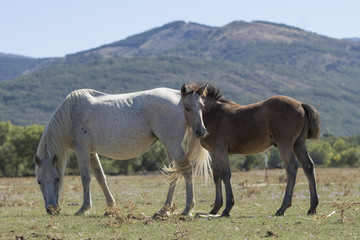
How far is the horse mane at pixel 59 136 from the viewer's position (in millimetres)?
12289

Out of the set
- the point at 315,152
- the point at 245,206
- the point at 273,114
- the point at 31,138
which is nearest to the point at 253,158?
the point at 315,152

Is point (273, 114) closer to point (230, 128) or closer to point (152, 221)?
point (230, 128)

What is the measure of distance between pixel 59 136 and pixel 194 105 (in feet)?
12.3

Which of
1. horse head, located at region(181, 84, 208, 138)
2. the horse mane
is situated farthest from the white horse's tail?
the horse mane

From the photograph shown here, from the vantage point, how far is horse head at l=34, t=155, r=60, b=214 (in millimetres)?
12195

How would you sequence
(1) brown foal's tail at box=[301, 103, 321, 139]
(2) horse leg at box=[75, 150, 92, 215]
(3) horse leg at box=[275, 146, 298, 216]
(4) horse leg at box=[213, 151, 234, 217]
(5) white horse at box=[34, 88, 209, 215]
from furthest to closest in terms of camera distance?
(2) horse leg at box=[75, 150, 92, 215] → (5) white horse at box=[34, 88, 209, 215] → (4) horse leg at box=[213, 151, 234, 217] → (1) brown foal's tail at box=[301, 103, 321, 139] → (3) horse leg at box=[275, 146, 298, 216]

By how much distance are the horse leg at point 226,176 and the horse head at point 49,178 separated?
13.2 ft

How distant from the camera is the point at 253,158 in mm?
50438

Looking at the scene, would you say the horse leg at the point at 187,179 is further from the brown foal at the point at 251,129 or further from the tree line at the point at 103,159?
A: the tree line at the point at 103,159

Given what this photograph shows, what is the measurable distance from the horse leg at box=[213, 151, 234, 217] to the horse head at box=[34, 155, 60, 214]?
13.2 feet

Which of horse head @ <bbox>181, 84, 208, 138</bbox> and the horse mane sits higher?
horse head @ <bbox>181, 84, 208, 138</bbox>

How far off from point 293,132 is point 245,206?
3.79m

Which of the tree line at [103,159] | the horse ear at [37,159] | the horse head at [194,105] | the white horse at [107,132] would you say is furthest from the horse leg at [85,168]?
the tree line at [103,159]

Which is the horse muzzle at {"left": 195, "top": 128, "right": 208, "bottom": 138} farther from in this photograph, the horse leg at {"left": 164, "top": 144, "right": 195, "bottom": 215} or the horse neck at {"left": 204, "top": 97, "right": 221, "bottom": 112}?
the horse leg at {"left": 164, "top": 144, "right": 195, "bottom": 215}
